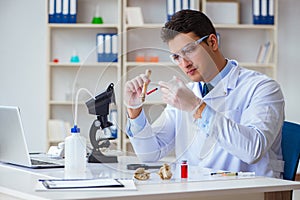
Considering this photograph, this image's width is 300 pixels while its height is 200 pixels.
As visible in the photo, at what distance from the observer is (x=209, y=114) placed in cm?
212

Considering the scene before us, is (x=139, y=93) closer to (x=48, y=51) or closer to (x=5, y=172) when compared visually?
(x=5, y=172)

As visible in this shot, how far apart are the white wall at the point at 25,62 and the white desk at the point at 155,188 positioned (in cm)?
295

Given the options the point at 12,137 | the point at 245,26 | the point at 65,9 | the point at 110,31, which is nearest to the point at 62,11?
the point at 65,9

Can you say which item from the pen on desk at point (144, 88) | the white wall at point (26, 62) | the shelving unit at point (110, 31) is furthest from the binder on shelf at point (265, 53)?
the pen on desk at point (144, 88)

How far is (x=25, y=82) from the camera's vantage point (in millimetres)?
5059

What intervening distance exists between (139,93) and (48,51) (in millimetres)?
2817

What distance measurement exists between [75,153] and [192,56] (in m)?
0.55

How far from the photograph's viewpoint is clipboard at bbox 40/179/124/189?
1718mm

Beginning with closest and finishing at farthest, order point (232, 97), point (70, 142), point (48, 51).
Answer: point (70, 142)
point (232, 97)
point (48, 51)

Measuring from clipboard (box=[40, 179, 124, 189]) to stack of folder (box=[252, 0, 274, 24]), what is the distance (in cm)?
335

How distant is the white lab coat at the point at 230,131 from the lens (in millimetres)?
2205

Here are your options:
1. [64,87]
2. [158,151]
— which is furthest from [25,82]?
[158,151]

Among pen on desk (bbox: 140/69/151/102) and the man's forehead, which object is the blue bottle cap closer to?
pen on desk (bbox: 140/69/151/102)

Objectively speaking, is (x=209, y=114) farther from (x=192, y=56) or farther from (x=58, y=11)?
A: (x=58, y=11)
